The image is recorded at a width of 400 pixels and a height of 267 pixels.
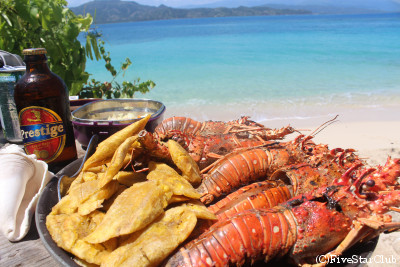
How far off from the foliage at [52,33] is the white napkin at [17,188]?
332 cm

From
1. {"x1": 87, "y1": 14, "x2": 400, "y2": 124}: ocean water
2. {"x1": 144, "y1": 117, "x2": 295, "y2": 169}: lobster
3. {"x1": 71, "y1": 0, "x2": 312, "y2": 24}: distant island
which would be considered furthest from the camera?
{"x1": 71, "y1": 0, "x2": 312, "y2": 24}: distant island

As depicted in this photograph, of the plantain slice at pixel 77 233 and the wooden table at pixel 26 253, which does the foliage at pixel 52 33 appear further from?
the plantain slice at pixel 77 233

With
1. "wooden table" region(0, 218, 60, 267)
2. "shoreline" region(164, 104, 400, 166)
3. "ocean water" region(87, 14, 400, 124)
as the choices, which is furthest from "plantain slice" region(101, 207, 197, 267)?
"ocean water" region(87, 14, 400, 124)

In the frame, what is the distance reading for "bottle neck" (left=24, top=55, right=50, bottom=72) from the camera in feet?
7.15

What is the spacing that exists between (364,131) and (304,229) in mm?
8882

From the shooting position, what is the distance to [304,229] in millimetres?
1739

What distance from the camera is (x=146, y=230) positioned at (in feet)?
5.12

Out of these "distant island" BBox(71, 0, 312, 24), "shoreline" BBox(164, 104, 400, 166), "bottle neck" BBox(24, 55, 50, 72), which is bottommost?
"shoreline" BBox(164, 104, 400, 166)

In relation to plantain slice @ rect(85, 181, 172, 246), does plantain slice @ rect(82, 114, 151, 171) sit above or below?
above

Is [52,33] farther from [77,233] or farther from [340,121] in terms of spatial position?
[340,121]

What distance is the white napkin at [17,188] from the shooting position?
6.03 ft

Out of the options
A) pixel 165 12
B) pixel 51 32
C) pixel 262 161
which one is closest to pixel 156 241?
pixel 262 161

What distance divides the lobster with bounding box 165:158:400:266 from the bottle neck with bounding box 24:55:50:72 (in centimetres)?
171

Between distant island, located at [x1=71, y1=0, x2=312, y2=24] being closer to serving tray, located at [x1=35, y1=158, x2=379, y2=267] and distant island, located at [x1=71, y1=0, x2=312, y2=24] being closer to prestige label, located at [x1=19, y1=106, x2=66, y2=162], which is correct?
prestige label, located at [x1=19, y1=106, x2=66, y2=162]
